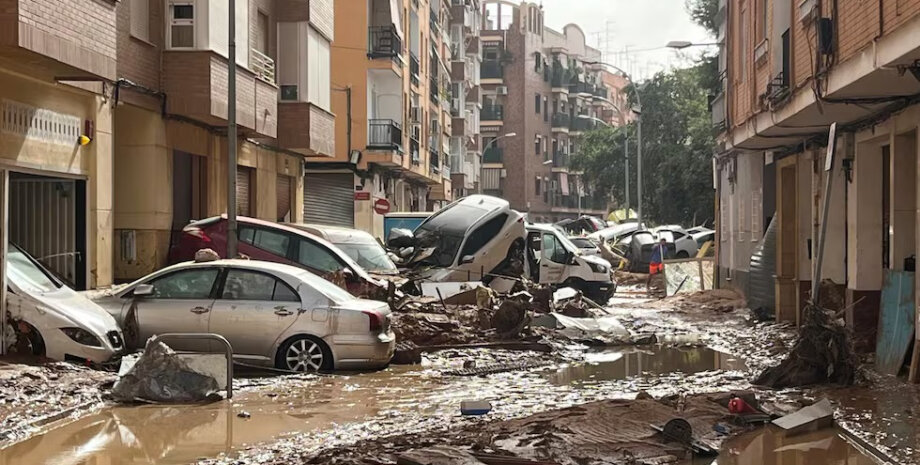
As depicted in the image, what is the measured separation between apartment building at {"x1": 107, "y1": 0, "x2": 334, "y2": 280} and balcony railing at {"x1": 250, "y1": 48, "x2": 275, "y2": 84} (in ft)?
0.10

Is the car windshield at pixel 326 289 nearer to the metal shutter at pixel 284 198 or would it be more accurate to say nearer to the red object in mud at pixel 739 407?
the red object in mud at pixel 739 407

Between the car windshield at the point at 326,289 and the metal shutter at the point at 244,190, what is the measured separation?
11.3 m

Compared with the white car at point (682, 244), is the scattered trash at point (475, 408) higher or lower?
lower

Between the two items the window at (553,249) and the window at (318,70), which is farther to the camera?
the window at (553,249)

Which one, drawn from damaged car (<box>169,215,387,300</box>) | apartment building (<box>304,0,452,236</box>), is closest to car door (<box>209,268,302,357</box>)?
damaged car (<box>169,215,387,300</box>)

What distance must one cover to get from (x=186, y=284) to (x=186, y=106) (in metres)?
6.69

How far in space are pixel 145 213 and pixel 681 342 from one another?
9733mm

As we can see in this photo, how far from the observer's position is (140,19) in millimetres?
20234

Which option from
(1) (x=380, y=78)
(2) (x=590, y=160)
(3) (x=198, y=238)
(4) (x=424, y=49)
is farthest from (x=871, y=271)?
(2) (x=590, y=160)

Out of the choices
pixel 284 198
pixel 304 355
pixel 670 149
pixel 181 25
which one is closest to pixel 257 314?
pixel 304 355

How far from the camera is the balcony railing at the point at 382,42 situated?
39.6 meters

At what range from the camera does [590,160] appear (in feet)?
260

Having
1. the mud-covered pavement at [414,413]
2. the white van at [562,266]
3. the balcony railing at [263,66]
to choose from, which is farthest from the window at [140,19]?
the white van at [562,266]

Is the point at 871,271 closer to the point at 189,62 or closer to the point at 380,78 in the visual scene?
the point at 189,62
